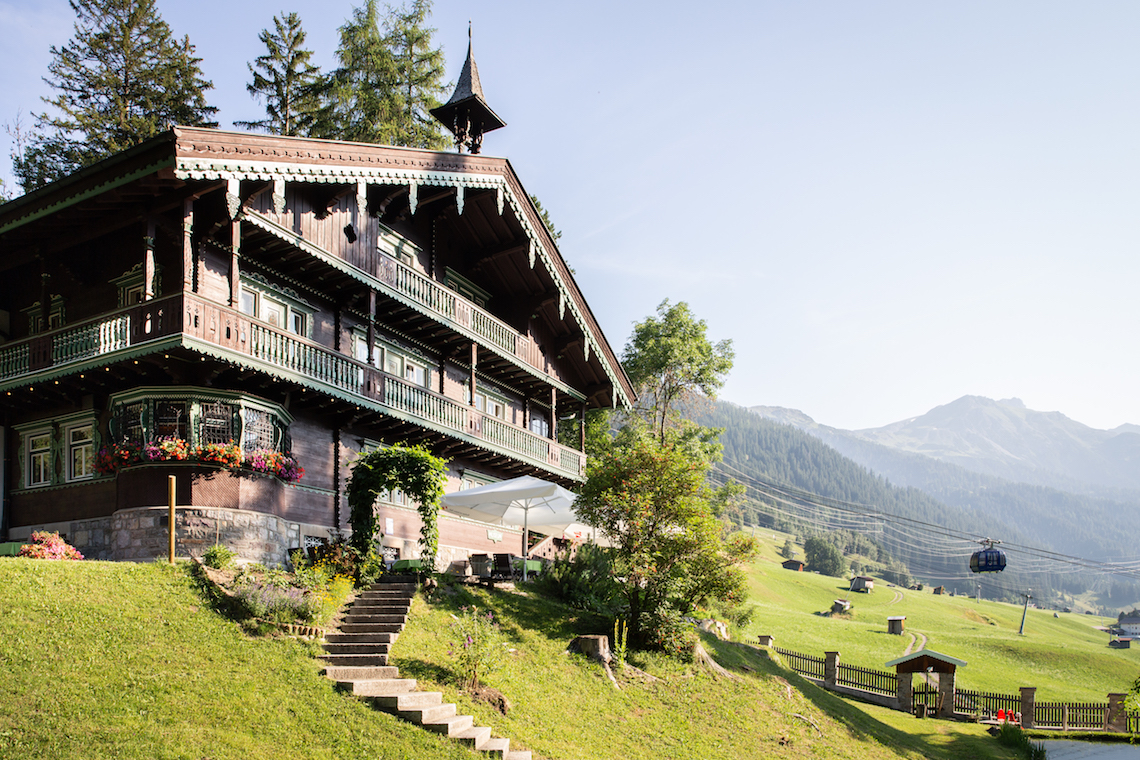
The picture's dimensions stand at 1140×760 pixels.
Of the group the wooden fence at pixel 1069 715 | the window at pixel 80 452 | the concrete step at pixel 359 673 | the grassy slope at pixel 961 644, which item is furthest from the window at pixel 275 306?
the wooden fence at pixel 1069 715

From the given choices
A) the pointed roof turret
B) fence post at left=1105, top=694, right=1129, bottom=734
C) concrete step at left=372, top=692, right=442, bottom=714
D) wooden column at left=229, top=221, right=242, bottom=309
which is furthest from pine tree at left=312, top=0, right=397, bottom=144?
fence post at left=1105, top=694, right=1129, bottom=734

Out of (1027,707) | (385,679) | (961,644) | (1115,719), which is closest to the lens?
(385,679)

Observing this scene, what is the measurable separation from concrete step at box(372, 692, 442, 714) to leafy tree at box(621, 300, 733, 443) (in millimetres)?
29112

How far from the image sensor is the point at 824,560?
150 meters

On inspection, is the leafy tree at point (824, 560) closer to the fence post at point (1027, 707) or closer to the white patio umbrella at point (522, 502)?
the fence post at point (1027, 707)

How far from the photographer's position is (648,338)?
43781 millimetres

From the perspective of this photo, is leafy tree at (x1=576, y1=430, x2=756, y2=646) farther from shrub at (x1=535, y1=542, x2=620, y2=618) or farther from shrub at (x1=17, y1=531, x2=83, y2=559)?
shrub at (x1=17, y1=531, x2=83, y2=559)

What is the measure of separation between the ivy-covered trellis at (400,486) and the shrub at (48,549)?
5.95 metres

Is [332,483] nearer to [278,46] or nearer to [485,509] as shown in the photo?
[485,509]

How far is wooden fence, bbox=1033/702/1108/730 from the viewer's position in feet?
118

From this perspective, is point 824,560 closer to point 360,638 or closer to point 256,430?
point 256,430

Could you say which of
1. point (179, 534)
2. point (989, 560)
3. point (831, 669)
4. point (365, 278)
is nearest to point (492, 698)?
point (179, 534)

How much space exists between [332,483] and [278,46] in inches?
1143

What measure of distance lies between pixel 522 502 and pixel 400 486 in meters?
5.06
